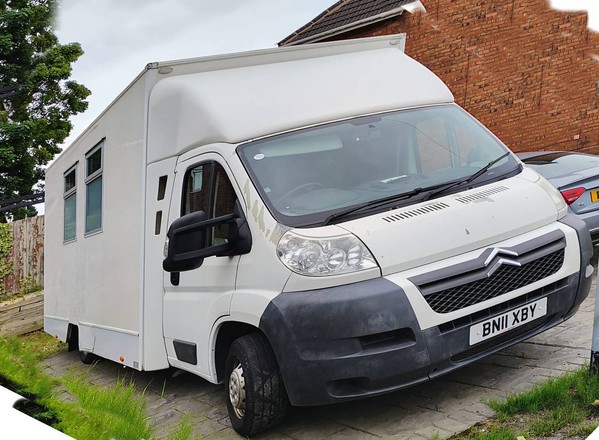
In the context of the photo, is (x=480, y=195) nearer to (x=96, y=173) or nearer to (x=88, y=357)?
(x=96, y=173)

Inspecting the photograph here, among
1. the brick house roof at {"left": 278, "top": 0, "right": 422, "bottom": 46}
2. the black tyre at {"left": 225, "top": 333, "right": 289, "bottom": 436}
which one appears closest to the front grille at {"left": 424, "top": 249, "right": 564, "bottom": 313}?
the black tyre at {"left": 225, "top": 333, "right": 289, "bottom": 436}

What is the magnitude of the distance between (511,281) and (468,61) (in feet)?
→ 32.7

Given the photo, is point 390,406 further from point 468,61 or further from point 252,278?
point 468,61

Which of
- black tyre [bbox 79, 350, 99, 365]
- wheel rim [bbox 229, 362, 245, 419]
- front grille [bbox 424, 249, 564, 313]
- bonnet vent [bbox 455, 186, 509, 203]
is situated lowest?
black tyre [bbox 79, 350, 99, 365]

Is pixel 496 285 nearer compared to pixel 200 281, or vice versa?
pixel 496 285

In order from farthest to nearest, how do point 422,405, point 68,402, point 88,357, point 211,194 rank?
1. point 88,357
2. point 211,194
3. point 422,405
4. point 68,402

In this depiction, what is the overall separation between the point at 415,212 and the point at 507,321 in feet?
2.45

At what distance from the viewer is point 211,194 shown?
4660 mm

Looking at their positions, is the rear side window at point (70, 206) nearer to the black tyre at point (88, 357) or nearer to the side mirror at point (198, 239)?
the black tyre at point (88, 357)

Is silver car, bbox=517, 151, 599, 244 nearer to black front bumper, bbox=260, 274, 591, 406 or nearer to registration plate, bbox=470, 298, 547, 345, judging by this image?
registration plate, bbox=470, 298, 547, 345

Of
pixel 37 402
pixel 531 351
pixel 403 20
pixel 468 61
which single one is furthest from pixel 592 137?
pixel 37 402

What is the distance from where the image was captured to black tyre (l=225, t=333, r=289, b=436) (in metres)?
4.04

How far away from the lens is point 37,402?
9.27ft

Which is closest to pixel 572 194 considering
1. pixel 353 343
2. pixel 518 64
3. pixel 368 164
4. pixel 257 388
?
pixel 368 164
